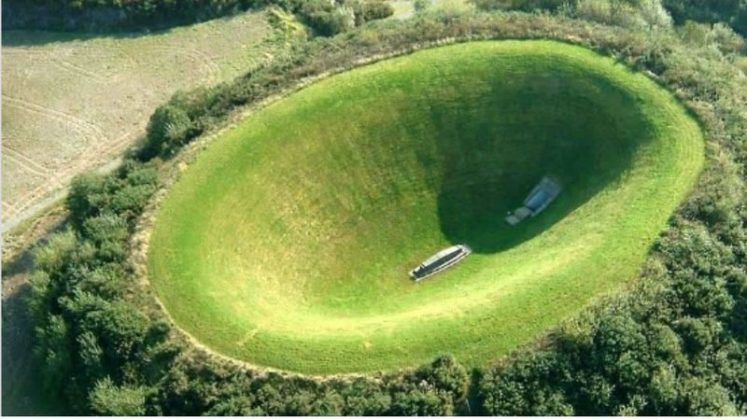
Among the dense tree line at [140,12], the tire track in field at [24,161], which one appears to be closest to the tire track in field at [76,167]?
the tire track in field at [24,161]

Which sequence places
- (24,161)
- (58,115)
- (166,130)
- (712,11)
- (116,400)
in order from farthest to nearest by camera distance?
(712,11) → (58,115) → (24,161) → (166,130) → (116,400)

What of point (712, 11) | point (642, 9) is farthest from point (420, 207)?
point (712, 11)

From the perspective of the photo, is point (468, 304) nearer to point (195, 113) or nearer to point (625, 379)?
point (625, 379)

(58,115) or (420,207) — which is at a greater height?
(58,115)

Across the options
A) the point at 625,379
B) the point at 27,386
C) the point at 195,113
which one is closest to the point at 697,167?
the point at 625,379

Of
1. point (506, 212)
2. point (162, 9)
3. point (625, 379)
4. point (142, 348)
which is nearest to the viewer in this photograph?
point (625, 379)

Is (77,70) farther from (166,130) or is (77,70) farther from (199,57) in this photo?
(166,130)
